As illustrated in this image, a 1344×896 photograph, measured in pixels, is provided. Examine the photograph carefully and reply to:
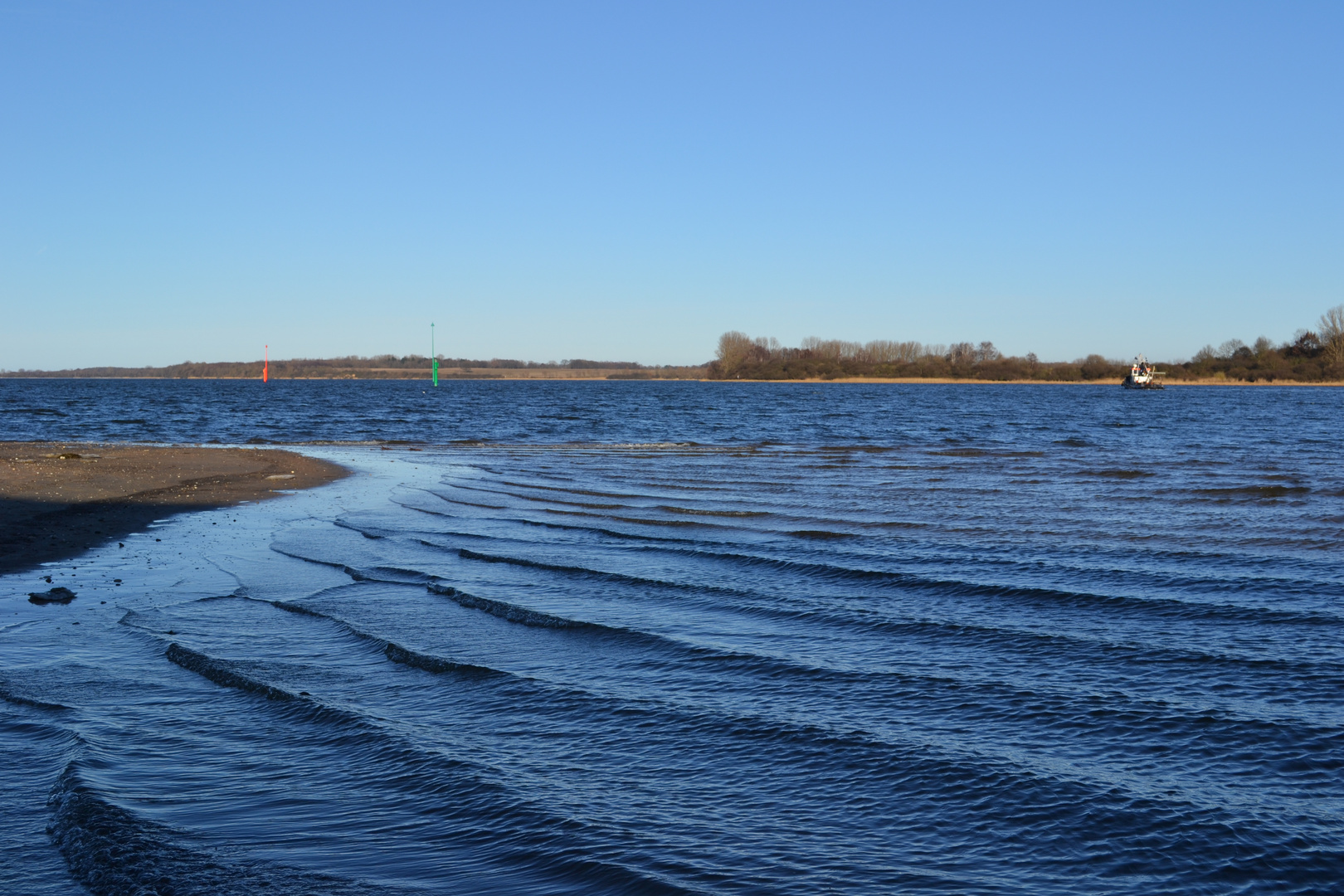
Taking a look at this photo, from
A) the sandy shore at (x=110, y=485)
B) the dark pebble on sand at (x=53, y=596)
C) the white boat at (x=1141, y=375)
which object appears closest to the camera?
the dark pebble on sand at (x=53, y=596)

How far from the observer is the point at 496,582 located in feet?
38.9

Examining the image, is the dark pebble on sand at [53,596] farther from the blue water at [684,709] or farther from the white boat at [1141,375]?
the white boat at [1141,375]

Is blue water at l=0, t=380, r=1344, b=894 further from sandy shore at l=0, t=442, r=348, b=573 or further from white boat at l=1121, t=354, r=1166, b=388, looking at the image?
white boat at l=1121, t=354, r=1166, b=388

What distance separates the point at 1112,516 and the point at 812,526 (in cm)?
541

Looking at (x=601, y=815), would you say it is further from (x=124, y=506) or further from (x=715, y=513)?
(x=124, y=506)

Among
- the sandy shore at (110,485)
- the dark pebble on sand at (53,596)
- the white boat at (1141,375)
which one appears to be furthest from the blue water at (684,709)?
the white boat at (1141,375)

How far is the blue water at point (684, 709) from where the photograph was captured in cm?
476

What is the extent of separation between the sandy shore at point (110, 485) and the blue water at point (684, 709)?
1.04m

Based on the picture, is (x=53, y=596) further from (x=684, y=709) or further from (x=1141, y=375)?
(x=1141, y=375)

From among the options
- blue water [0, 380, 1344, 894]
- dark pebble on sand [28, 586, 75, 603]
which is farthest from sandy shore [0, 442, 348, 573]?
dark pebble on sand [28, 586, 75, 603]

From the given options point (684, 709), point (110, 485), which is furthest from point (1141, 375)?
point (684, 709)

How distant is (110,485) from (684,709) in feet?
59.1

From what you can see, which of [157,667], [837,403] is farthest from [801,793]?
[837,403]

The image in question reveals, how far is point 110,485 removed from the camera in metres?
20.7
